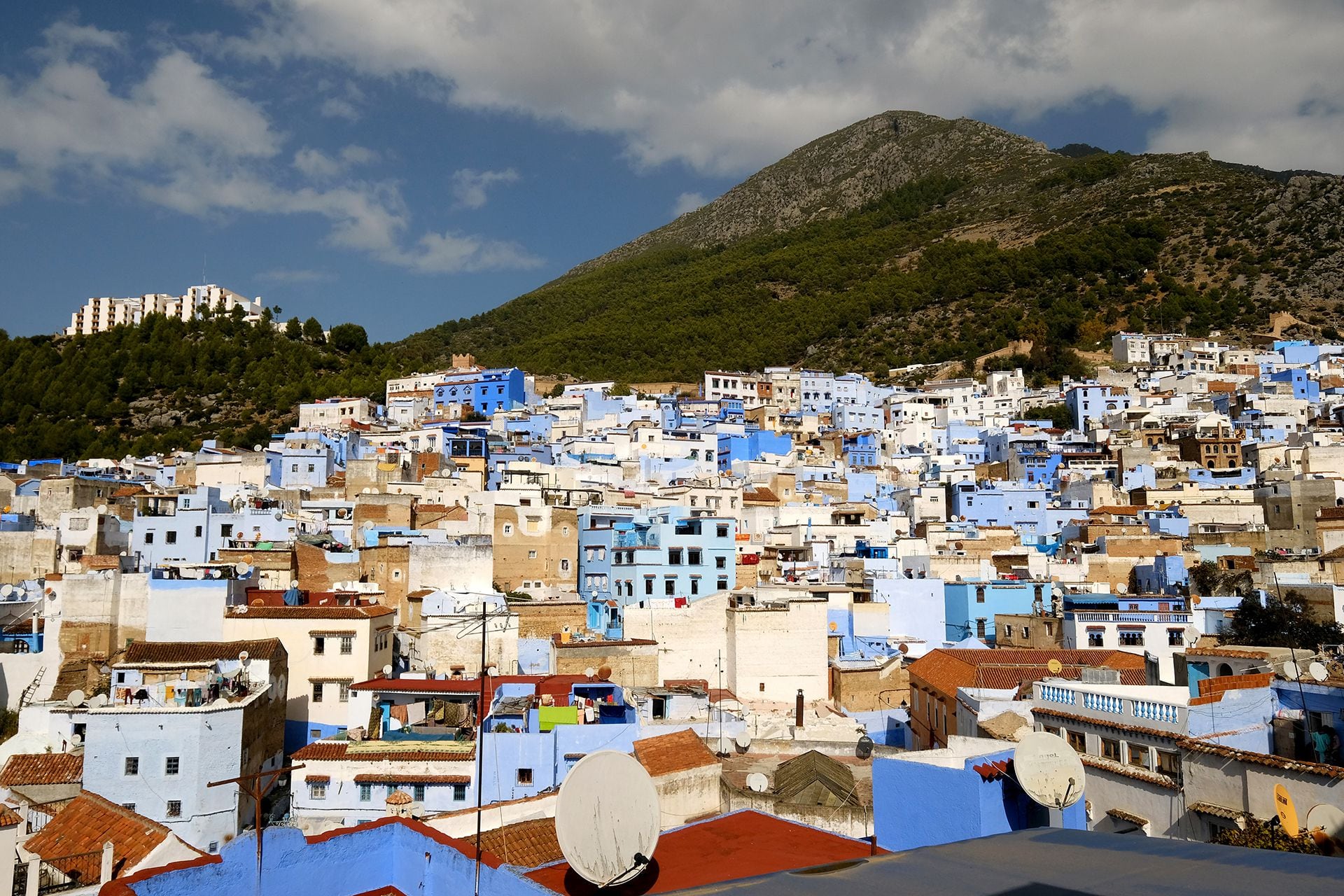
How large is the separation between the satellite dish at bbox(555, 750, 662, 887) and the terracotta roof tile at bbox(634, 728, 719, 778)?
6.47 metres

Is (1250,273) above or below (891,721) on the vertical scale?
above

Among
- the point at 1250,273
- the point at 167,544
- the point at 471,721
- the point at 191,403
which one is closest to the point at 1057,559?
the point at 471,721

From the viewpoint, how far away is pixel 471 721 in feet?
63.4

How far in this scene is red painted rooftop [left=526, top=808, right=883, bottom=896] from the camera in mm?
9828

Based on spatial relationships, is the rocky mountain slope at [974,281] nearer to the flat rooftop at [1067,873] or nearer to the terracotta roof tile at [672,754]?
the terracotta roof tile at [672,754]

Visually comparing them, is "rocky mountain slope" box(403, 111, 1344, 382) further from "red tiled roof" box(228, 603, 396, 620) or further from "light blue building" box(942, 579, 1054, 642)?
"red tiled roof" box(228, 603, 396, 620)

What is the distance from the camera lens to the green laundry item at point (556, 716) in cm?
1777

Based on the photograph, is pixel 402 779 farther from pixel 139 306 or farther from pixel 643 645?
pixel 139 306

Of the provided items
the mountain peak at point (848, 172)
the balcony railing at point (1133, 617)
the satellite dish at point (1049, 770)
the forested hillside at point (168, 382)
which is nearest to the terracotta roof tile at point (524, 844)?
the satellite dish at point (1049, 770)

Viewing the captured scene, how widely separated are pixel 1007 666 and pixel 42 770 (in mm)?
18076

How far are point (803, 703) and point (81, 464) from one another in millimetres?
38616

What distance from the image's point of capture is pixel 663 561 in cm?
2969

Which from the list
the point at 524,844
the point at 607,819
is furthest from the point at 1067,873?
the point at 524,844

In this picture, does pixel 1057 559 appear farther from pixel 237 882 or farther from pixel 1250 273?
pixel 1250 273
